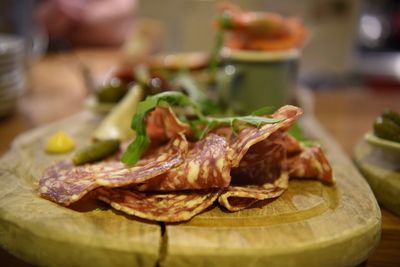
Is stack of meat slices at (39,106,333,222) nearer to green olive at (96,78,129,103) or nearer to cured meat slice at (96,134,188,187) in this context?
cured meat slice at (96,134,188,187)

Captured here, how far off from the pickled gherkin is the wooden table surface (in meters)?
0.40

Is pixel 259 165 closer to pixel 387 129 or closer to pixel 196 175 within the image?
pixel 196 175

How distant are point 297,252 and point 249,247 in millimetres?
70

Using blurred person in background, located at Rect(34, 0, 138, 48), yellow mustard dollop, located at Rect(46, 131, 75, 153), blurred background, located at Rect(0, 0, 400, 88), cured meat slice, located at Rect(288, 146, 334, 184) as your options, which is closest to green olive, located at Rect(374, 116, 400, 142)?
cured meat slice, located at Rect(288, 146, 334, 184)

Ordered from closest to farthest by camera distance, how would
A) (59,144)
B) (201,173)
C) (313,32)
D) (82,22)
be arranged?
(201,173), (59,144), (313,32), (82,22)

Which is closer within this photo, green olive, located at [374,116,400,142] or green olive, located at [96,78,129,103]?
green olive, located at [374,116,400,142]

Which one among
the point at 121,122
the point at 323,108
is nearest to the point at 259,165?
the point at 121,122

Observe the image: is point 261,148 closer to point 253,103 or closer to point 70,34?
point 253,103

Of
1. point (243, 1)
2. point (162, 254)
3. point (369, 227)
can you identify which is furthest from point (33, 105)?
point (369, 227)

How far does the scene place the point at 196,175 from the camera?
2.70 ft

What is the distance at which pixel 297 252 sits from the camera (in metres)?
0.70

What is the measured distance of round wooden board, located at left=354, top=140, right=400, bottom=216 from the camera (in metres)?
0.91

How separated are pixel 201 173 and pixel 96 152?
1.05ft

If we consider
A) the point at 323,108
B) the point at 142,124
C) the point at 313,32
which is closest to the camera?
the point at 142,124
